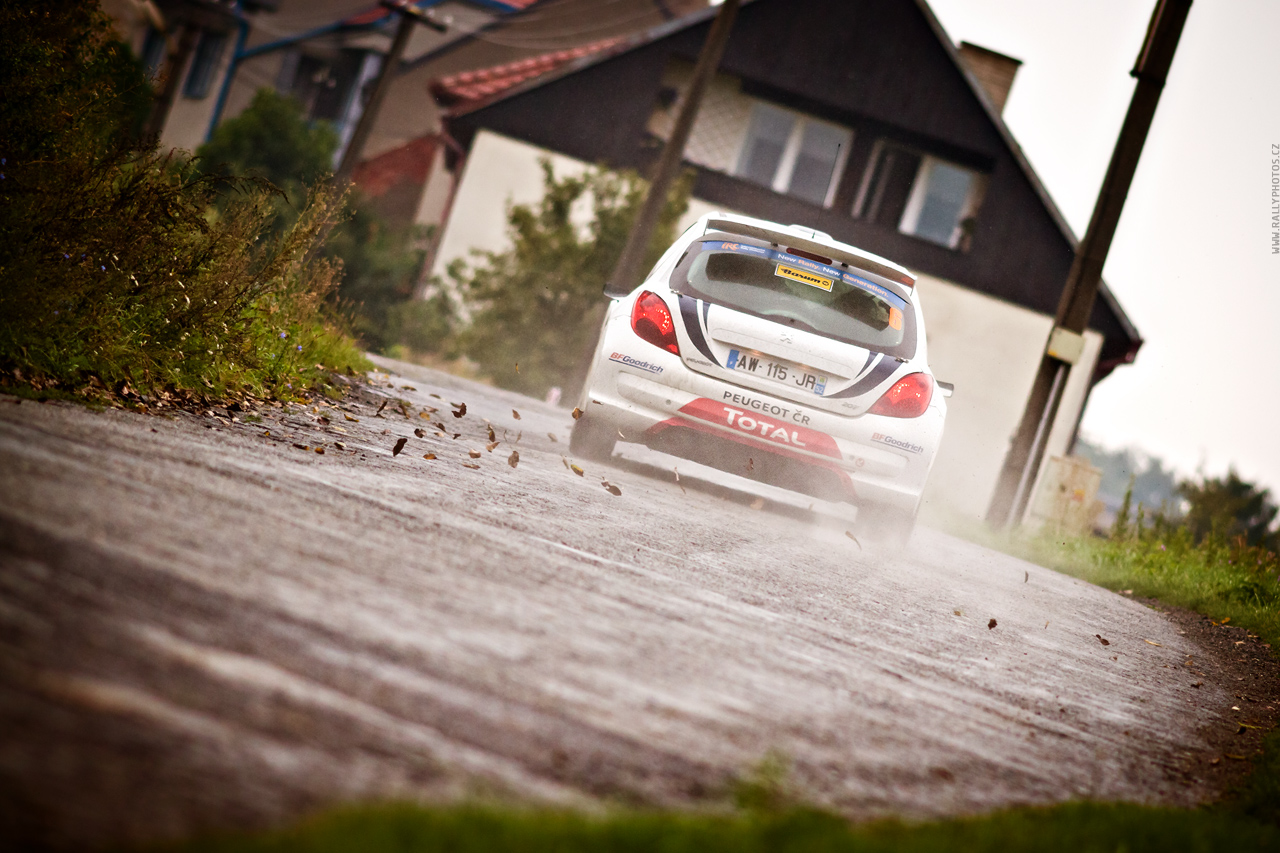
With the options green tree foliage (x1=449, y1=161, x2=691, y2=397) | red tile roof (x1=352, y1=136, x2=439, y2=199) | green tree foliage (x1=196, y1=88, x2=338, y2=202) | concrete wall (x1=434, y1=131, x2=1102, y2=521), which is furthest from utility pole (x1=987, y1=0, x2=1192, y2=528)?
red tile roof (x1=352, y1=136, x2=439, y2=199)

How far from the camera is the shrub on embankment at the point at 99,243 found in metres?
5.27

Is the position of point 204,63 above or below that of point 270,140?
above

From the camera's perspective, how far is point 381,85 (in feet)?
81.9

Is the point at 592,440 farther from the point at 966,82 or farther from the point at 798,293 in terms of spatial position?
the point at 966,82

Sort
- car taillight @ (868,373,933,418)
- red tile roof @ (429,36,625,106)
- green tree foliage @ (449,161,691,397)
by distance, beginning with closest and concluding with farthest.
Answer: car taillight @ (868,373,933,418)
green tree foliage @ (449,161,691,397)
red tile roof @ (429,36,625,106)

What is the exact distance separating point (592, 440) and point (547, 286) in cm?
1244

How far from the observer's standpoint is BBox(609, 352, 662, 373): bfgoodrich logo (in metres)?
7.94

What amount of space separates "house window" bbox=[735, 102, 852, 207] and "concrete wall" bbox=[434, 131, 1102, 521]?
181 centimetres

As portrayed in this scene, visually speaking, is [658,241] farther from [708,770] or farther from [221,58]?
[221,58]

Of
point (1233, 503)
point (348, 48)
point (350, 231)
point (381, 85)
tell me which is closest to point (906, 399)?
point (350, 231)

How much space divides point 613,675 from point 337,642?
0.74 meters

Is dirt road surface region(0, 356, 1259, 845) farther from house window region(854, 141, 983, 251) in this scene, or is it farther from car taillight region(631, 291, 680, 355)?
house window region(854, 141, 983, 251)

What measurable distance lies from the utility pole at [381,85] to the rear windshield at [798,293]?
1576 centimetres

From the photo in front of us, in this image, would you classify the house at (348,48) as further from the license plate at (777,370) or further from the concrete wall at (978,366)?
the license plate at (777,370)
